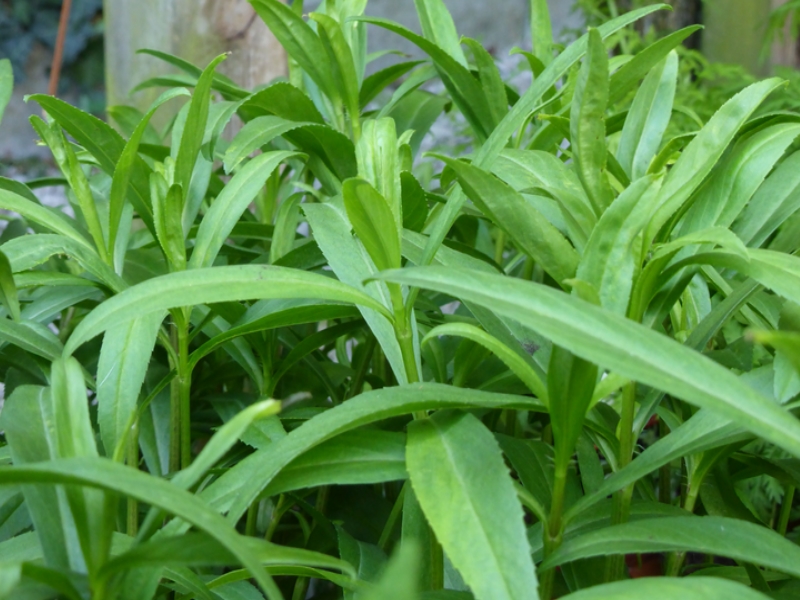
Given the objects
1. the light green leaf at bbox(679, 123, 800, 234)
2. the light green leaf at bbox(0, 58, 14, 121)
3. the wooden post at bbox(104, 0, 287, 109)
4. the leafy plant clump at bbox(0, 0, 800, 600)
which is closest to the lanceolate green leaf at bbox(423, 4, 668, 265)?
the leafy plant clump at bbox(0, 0, 800, 600)

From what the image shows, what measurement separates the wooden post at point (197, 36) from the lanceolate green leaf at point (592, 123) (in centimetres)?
67

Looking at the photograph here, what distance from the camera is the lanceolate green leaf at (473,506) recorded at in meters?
0.25

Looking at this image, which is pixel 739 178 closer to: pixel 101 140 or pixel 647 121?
pixel 647 121

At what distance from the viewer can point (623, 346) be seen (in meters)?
0.24

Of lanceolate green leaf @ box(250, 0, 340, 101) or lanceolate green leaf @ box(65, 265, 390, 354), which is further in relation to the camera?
lanceolate green leaf @ box(250, 0, 340, 101)

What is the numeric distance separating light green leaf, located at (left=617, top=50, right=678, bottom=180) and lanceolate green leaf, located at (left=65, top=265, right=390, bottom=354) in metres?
0.22

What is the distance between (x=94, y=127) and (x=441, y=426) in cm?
32

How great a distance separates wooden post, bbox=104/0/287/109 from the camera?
2.99ft

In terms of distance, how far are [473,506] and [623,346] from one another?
3.3 inches

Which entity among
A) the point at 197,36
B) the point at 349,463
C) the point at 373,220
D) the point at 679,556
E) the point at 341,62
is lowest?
the point at 679,556

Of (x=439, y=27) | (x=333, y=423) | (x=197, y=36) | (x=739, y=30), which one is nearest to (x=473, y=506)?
(x=333, y=423)

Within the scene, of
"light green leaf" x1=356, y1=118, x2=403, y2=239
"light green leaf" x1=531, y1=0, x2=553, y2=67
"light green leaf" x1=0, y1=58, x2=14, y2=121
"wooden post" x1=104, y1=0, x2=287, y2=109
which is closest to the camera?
"light green leaf" x1=356, y1=118, x2=403, y2=239

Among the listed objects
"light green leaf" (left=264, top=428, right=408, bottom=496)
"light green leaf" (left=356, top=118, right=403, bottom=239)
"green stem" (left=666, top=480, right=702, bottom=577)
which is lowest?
"green stem" (left=666, top=480, right=702, bottom=577)

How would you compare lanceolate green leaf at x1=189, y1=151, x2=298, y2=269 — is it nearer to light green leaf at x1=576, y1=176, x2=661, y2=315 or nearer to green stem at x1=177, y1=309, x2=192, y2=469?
green stem at x1=177, y1=309, x2=192, y2=469
